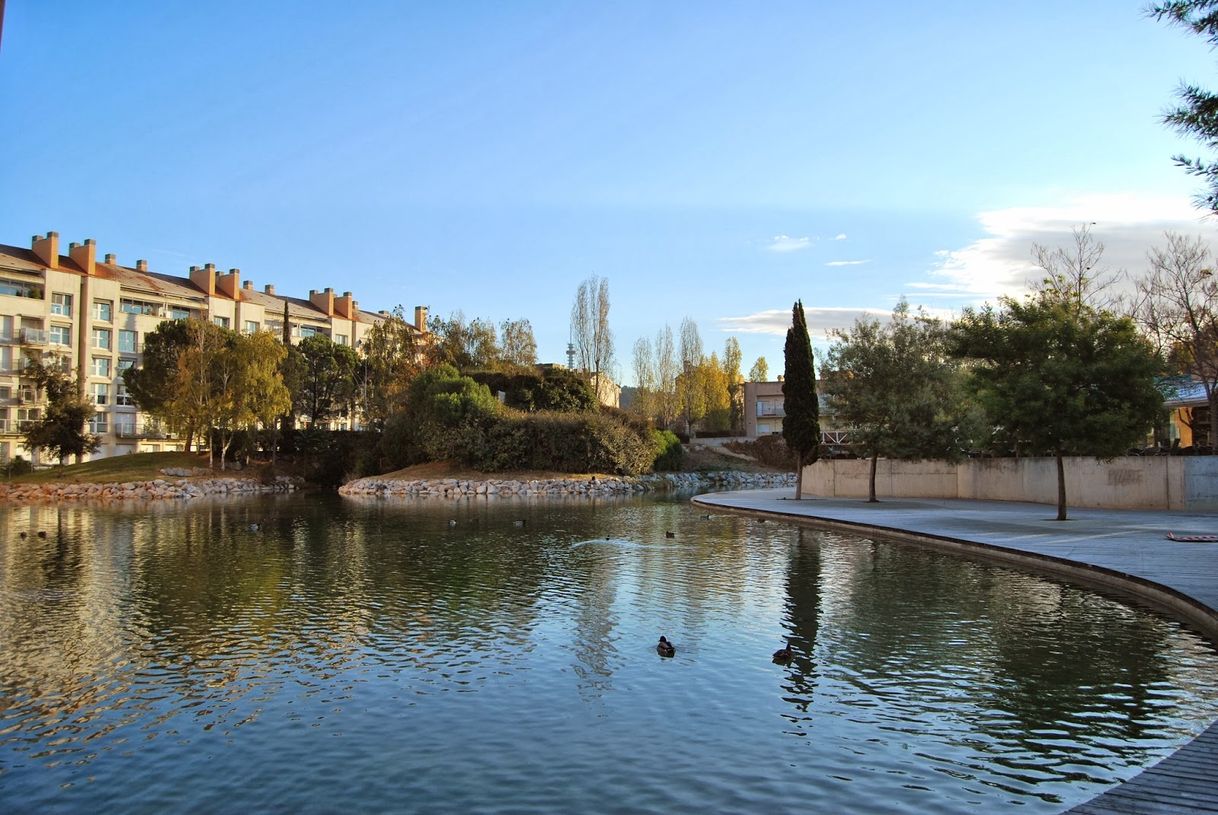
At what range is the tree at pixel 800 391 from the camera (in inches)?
1469

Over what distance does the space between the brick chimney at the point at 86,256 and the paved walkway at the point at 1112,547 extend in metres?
58.5

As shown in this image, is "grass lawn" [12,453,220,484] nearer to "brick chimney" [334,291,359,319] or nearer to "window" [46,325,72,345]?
"window" [46,325,72,345]

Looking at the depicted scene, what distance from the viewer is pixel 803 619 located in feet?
42.7

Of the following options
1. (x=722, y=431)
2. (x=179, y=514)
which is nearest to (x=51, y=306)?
(x=179, y=514)

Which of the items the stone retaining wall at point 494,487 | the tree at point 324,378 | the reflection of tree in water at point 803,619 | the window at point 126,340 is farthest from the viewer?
the window at point 126,340

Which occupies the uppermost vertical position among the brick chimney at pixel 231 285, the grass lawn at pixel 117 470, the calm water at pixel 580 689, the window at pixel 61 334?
the brick chimney at pixel 231 285

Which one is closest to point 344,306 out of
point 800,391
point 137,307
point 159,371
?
point 137,307

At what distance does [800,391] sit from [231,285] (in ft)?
205

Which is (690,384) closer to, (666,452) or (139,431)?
(666,452)

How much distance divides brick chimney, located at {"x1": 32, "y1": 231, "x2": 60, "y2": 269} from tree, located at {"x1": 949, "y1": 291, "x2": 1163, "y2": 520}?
68302 millimetres

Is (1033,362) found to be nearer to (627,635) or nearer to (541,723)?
(627,635)

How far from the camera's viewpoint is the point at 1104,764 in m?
7.07

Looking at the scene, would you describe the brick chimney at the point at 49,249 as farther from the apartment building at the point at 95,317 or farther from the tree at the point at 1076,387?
the tree at the point at 1076,387

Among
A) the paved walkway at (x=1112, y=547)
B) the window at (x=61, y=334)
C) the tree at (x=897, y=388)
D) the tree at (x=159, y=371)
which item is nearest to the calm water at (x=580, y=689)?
the paved walkway at (x=1112, y=547)
